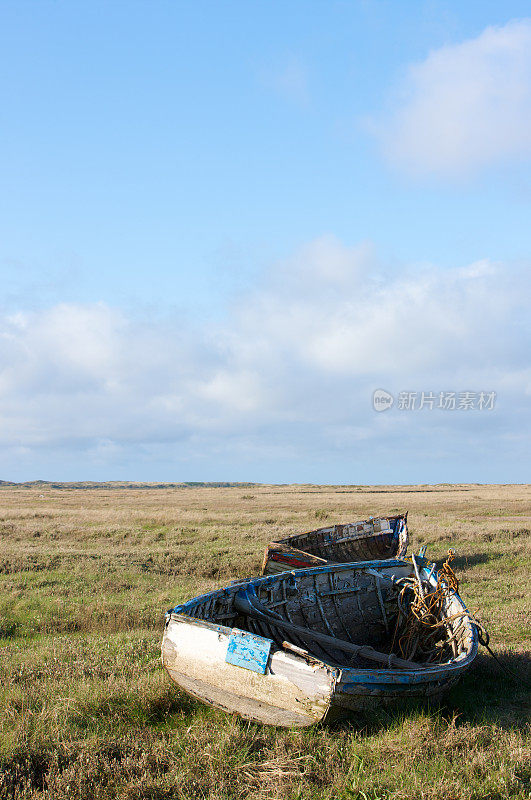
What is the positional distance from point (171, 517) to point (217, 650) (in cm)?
2240

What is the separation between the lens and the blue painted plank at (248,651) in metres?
5.47

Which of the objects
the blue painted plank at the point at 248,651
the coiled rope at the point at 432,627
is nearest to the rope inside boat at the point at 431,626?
the coiled rope at the point at 432,627

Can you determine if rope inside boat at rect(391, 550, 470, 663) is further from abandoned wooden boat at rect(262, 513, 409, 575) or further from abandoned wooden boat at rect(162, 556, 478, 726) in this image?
abandoned wooden boat at rect(262, 513, 409, 575)

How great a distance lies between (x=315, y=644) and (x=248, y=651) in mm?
2369

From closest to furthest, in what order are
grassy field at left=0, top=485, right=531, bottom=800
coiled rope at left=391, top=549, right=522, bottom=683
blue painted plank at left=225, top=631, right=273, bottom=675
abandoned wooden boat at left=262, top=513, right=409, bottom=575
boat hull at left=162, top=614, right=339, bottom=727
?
1. grassy field at left=0, top=485, right=531, bottom=800
2. boat hull at left=162, top=614, right=339, bottom=727
3. blue painted plank at left=225, top=631, right=273, bottom=675
4. coiled rope at left=391, top=549, right=522, bottom=683
5. abandoned wooden boat at left=262, top=513, right=409, bottom=575

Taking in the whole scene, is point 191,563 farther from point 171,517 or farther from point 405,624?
point 171,517

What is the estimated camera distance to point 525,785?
461 centimetres

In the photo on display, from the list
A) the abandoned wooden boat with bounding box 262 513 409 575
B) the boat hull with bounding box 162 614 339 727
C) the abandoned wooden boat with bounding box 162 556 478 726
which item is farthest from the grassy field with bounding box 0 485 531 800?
the abandoned wooden boat with bounding box 262 513 409 575

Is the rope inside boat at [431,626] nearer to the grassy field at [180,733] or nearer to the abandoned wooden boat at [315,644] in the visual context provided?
the abandoned wooden boat at [315,644]

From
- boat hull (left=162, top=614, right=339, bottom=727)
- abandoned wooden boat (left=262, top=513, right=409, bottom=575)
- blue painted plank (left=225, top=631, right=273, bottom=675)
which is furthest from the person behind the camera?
abandoned wooden boat (left=262, top=513, right=409, bottom=575)

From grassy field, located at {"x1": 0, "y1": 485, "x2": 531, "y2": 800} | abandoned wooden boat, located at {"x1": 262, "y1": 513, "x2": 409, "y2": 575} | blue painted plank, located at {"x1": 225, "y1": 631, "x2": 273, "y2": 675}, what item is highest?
blue painted plank, located at {"x1": 225, "y1": 631, "x2": 273, "y2": 675}

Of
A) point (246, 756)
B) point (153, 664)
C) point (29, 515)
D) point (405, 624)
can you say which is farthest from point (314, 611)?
point (29, 515)

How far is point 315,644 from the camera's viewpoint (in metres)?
7.61

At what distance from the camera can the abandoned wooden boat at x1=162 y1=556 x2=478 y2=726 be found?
536 centimetres
